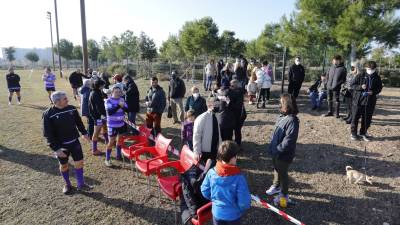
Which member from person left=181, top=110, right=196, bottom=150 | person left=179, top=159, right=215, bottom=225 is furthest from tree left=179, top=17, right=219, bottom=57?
person left=179, top=159, right=215, bottom=225

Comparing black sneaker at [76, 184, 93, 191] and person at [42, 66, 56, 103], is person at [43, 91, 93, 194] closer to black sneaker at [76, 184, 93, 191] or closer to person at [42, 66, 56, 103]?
black sneaker at [76, 184, 93, 191]

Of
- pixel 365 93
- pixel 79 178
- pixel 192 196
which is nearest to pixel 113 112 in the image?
pixel 79 178

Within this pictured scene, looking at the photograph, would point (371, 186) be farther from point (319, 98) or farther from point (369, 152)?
point (319, 98)

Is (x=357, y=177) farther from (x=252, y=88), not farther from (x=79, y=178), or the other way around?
(x=252, y=88)

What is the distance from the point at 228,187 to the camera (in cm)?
326

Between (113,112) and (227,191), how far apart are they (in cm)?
Answer: 386

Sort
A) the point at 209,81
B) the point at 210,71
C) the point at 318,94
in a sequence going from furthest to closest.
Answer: the point at 209,81 < the point at 210,71 < the point at 318,94

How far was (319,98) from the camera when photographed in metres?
10.7

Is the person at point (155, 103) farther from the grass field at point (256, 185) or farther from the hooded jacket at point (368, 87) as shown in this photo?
the hooded jacket at point (368, 87)

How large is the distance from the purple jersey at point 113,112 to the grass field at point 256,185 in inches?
→ 39.9

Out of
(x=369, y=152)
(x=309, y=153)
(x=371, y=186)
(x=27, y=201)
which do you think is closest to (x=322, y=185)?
(x=371, y=186)

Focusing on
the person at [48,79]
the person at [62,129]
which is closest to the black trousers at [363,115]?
the person at [62,129]

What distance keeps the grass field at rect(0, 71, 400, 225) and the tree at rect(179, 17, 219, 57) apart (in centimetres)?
1297

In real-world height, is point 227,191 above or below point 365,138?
above
